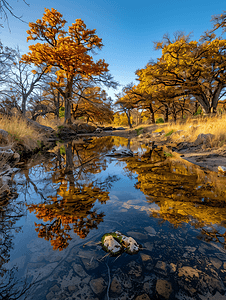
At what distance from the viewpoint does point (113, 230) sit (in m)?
2.23

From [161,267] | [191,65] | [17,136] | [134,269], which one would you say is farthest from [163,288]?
[191,65]

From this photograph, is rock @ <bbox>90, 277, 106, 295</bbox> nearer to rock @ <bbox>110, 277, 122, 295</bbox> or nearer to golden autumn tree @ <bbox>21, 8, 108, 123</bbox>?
rock @ <bbox>110, 277, 122, 295</bbox>

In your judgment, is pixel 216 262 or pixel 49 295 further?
pixel 216 262

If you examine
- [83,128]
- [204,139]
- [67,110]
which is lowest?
[204,139]

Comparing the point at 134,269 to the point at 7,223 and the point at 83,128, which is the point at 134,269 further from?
the point at 83,128

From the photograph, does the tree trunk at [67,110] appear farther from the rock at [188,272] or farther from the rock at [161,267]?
the rock at [188,272]

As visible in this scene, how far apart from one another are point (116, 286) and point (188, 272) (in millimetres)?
759

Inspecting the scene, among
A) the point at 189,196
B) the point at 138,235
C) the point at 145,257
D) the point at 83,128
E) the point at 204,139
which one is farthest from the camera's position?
the point at 83,128

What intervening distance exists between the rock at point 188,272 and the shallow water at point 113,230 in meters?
0.01

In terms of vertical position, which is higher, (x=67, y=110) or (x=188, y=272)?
(x=67, y=110)

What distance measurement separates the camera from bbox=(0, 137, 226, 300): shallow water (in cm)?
143

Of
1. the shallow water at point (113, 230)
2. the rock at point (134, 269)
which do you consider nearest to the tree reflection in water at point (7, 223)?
the shallow water at point (113, 230)

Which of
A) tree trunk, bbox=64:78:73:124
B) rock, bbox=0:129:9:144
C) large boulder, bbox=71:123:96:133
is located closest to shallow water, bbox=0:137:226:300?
rock, bbox=0:129:9:144

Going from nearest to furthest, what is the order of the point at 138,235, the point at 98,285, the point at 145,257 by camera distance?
the point at 98,285 → the point at 145,257 → the point at 138,235
